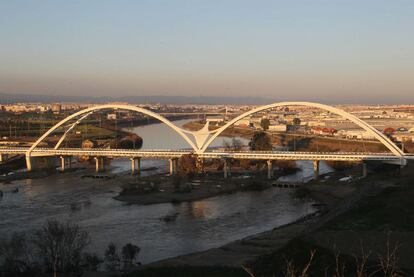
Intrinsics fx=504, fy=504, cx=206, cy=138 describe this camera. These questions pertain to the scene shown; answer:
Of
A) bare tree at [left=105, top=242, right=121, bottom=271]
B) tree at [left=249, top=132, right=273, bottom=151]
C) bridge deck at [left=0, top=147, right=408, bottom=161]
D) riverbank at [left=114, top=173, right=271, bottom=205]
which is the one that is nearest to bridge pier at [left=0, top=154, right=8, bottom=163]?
bridge deck at [left=0, top=147, right=408, bottom=161]

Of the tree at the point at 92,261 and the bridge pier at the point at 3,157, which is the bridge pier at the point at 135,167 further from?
the tree at the point at 92,261

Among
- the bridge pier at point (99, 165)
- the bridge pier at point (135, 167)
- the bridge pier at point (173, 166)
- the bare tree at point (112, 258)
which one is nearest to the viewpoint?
the bare tree at point (112, 258)

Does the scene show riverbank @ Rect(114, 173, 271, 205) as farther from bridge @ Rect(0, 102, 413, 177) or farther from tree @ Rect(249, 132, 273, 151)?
tree @ Rect(249, 132, 273, 151)

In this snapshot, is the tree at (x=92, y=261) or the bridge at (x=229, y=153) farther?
the bridge at (x=229, y=153)

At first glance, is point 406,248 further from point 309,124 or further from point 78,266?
point 309,124

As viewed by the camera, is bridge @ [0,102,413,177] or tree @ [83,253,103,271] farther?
bridge @ [0,102,413,177]

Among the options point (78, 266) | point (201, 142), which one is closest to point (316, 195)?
point (201, 142)

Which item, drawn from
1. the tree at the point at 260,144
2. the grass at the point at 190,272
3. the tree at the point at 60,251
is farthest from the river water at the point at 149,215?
the tree at the point at 260,144
